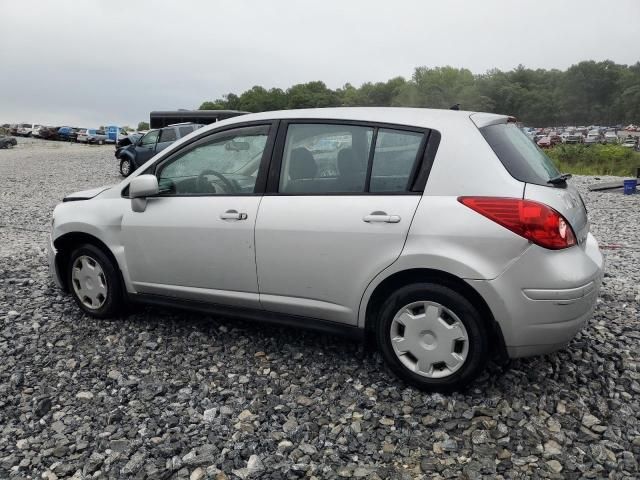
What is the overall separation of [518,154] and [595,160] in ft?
90.1

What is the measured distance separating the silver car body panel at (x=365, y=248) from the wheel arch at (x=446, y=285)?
0.05m

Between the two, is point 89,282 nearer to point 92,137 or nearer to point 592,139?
point 92,137

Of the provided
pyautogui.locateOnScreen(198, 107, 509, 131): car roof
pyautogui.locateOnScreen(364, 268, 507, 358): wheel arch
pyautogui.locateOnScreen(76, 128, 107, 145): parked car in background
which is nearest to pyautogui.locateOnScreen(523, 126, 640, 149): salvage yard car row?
pyautogui.locateOnScreen(198, 107, 509, 131): car roof

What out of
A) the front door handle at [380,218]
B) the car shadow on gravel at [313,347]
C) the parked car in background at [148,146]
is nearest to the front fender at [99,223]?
the car shadow on gravel at [313,347]

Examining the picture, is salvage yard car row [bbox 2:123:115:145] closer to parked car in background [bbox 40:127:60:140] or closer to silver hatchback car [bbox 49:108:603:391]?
parked car in background [bbox 40:127:60:140]

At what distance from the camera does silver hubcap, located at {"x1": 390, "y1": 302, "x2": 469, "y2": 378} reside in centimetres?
316

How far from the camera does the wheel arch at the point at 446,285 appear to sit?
122 inches

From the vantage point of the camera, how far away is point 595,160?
27.4m

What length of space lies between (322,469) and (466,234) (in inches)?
56.8

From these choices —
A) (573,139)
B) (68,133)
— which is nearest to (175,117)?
(68,133)

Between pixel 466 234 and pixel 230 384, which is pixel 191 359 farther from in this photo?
pixel 466 234

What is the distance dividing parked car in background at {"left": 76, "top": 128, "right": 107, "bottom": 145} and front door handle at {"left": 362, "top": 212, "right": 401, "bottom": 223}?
51405 mm

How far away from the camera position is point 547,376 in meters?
3.51

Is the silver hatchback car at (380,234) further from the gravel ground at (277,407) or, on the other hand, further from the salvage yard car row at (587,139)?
the salvage yard car row at (587,139)
